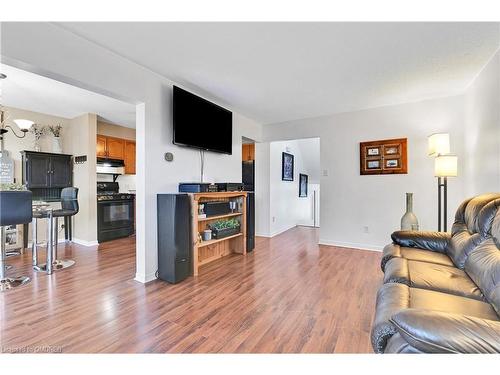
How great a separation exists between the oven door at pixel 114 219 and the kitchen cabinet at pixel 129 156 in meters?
0.85

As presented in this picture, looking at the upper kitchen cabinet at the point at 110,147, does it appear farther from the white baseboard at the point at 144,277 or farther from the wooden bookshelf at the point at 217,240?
the white baseboard at the point at 144,277

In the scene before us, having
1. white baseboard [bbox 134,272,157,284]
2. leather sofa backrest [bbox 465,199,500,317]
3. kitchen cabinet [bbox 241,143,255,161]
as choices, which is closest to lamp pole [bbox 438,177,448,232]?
leather sofa backrest [bbox 465,199,500,317]

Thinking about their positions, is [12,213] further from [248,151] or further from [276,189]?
[276,189]

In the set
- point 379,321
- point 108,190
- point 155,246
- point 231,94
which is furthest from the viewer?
point 108,190

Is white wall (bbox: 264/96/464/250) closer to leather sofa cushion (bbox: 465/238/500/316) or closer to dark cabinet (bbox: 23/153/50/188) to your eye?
leather sofa cushion (bbox: 465/238/500/316)

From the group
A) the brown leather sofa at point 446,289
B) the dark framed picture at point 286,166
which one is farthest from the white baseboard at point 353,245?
the dark framed picture at point 286,166

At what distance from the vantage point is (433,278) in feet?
5.22

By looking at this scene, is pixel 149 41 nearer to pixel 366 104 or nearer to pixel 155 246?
pixel 155 246

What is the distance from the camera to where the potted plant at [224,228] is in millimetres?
3260

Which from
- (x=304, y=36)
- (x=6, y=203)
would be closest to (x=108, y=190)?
(x=6, y=203)

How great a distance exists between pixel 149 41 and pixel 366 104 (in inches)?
125

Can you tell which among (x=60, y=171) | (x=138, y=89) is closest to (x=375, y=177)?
(x=138, y=89)

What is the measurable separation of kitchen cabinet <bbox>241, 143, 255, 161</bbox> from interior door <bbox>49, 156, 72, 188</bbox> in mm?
3425
